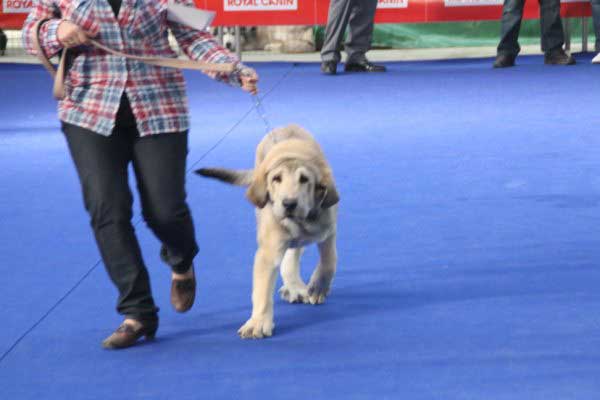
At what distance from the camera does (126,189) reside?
3809 mm

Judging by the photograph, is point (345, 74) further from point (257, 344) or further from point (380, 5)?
point (257, 344)

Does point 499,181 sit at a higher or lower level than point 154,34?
lower

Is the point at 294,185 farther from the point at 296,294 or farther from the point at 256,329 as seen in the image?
the point at 296,294

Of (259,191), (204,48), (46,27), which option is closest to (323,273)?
(259,191)

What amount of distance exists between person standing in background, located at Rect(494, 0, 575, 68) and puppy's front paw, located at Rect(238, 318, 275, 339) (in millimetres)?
9560

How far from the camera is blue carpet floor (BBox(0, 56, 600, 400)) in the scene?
3.50 meters

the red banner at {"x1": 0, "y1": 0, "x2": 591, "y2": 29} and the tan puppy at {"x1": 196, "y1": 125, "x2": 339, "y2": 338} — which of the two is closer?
the tan puppy at {"x1": 196, "y1": 125, "x2": 339, "y2": 338}

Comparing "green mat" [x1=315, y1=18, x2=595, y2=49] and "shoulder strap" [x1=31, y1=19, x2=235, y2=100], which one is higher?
"shoulder strap" [x1=31, y1=19, x2=235, y2=100]

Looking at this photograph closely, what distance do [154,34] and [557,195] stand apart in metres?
3.05

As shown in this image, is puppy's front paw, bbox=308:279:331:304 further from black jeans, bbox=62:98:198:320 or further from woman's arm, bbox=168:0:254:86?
woman's arm, bbox=168:0:254:86

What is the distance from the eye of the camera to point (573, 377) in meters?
3.42

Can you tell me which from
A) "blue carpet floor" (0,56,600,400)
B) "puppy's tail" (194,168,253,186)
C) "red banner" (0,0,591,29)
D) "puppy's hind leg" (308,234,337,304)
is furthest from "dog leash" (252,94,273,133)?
"red banner" (0,0,591,29)

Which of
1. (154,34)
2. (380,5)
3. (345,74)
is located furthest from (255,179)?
(380,5)

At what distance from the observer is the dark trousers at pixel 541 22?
42.0 ft
